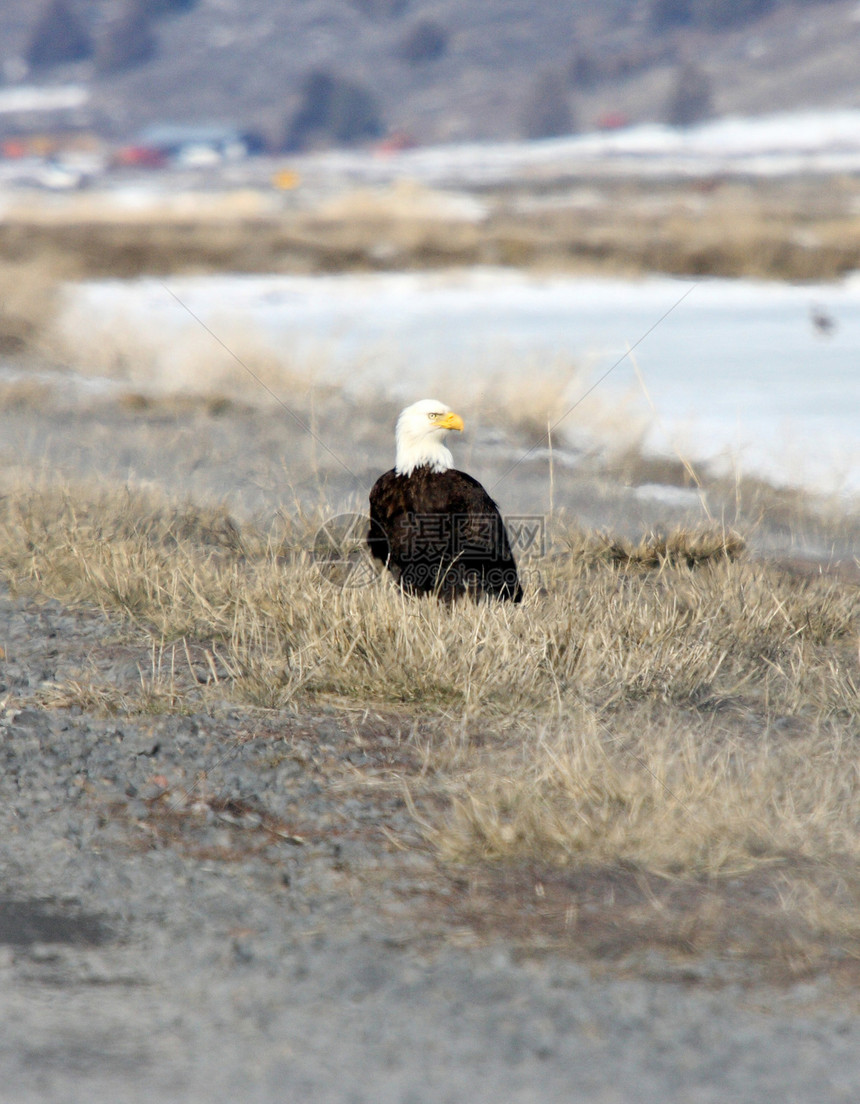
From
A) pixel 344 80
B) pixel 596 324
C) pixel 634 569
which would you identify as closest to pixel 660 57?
pixel 344 80

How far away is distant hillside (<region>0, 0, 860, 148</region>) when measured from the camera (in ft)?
448

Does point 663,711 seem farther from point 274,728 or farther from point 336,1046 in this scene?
point 336,1046

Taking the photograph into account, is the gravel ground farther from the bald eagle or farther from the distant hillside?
the distant hillside

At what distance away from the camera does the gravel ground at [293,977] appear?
2.43 m

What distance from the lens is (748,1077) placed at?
2.44 meters

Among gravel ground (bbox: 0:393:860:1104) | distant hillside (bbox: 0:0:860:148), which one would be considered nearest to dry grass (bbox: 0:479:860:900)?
gravel ground (bbox: 0:393:860:1104)

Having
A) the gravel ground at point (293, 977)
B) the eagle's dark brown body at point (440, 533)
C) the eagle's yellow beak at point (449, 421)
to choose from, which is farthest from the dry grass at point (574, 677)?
the eagle's yellow beak at point (449, 421)

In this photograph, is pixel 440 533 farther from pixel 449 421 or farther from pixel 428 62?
pixel 428 62

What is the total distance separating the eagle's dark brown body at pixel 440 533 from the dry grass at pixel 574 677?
0.20 metres

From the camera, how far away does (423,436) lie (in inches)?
206

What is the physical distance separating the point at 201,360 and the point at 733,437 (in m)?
5.68

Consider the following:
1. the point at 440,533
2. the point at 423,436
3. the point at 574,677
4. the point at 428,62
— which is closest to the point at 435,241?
the point at 423,436

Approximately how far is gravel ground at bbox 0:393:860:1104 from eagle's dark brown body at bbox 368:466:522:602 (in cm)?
135

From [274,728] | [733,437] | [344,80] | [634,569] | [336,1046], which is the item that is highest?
[344,80]
